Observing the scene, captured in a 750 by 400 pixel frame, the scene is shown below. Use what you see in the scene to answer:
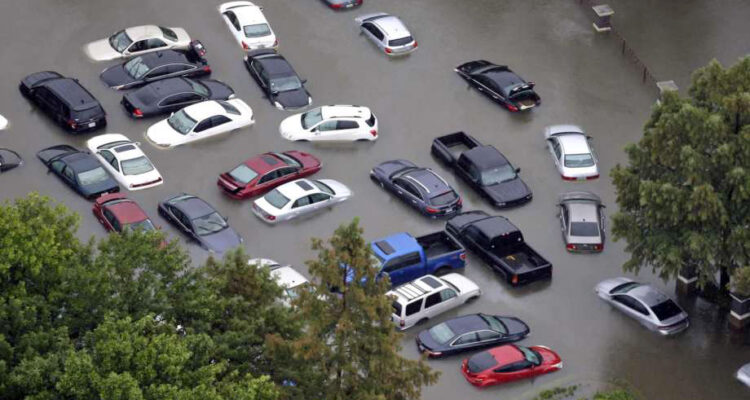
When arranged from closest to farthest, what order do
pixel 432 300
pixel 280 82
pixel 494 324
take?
pixel 494 324 < pixel 432 300 < pixel 280 82

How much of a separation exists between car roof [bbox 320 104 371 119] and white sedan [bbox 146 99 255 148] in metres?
3.31

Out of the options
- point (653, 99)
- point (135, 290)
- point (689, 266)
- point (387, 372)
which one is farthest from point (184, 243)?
point (653, 99)

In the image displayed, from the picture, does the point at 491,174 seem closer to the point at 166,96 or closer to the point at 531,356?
the point at 531,356

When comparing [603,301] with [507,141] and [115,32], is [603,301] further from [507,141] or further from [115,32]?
[115,32]

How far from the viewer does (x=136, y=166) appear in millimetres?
53531

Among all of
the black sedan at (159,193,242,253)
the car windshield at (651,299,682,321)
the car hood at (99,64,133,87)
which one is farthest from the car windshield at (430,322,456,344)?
the car hood at (99,64,133,87)

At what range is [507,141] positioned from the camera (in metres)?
57.1

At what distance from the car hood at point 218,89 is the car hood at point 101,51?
495 centimetres

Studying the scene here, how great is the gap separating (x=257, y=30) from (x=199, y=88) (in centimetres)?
543

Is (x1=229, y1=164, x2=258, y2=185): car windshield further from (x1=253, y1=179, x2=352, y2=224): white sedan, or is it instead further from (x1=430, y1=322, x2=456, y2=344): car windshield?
(x1=430, y1=322, x2=456, y2=344): car windshield

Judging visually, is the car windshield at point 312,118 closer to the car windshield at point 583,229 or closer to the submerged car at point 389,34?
the submerged car at point 389,34

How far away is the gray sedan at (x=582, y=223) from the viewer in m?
51.0

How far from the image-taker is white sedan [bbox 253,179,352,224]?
170 ft

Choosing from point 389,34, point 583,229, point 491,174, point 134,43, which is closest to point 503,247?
point 583,229
